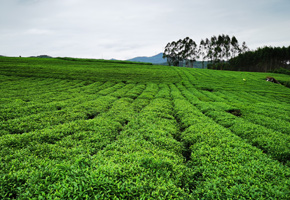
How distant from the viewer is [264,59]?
315 ft

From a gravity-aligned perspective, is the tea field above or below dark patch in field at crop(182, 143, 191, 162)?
above

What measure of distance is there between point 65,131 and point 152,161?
24.3 feet

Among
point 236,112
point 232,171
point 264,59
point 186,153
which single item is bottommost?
point 186,153

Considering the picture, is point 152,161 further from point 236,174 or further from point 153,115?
point 153,115

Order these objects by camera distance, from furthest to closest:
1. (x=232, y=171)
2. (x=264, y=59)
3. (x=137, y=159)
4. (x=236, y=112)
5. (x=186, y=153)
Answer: (x=264, y=59) < (x=236, y=112) < (x=186, y=153) < (x=137, y=159) < (x=232, y=171)

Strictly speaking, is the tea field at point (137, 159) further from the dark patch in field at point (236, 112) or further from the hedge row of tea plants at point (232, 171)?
the dark patch in field at point (236, 112)

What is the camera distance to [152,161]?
7.26 meters

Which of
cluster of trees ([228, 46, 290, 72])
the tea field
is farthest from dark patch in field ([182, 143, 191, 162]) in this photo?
cluster of trees ([228, 46, 290, 72])

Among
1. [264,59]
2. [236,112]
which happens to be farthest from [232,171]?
[264,59]

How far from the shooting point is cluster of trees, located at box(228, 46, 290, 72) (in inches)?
3669

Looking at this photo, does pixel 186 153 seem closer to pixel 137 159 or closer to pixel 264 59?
pixel 137 159

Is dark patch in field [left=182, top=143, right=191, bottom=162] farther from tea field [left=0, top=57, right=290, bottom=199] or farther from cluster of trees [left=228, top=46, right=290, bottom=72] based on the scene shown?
cluster of trees [left=228, top=46, right=290, bottom=72]

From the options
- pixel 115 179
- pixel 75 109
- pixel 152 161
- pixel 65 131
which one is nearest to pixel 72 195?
pixel 115 179

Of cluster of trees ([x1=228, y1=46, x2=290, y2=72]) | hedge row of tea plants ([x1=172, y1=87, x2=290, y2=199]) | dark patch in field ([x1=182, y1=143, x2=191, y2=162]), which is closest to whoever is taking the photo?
hedge row of tea plants ([x1=172, y1=87, x2=290, y2=199])
